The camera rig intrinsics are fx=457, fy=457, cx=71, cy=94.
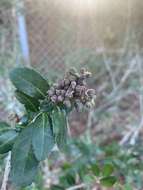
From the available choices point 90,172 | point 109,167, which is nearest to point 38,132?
point 109,167

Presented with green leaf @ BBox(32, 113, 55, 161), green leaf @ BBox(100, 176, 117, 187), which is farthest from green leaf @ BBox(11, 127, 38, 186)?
green leaf @ BBox(100, 176, 117, 187)

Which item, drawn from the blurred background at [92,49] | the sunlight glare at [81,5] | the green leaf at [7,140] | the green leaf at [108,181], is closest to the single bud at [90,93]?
the green leaf at [7,140]

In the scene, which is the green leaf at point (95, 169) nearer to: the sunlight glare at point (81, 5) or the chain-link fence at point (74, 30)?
the chain-link fence at point (74, 30)

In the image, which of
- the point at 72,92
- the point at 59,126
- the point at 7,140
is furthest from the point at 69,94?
the point at 7,140

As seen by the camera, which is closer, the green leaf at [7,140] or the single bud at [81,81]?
the single bud at [81,81]

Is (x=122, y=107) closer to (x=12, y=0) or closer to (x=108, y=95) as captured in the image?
(x=108, y=95)

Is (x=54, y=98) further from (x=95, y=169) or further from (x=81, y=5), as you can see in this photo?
(x=81, y=5)
